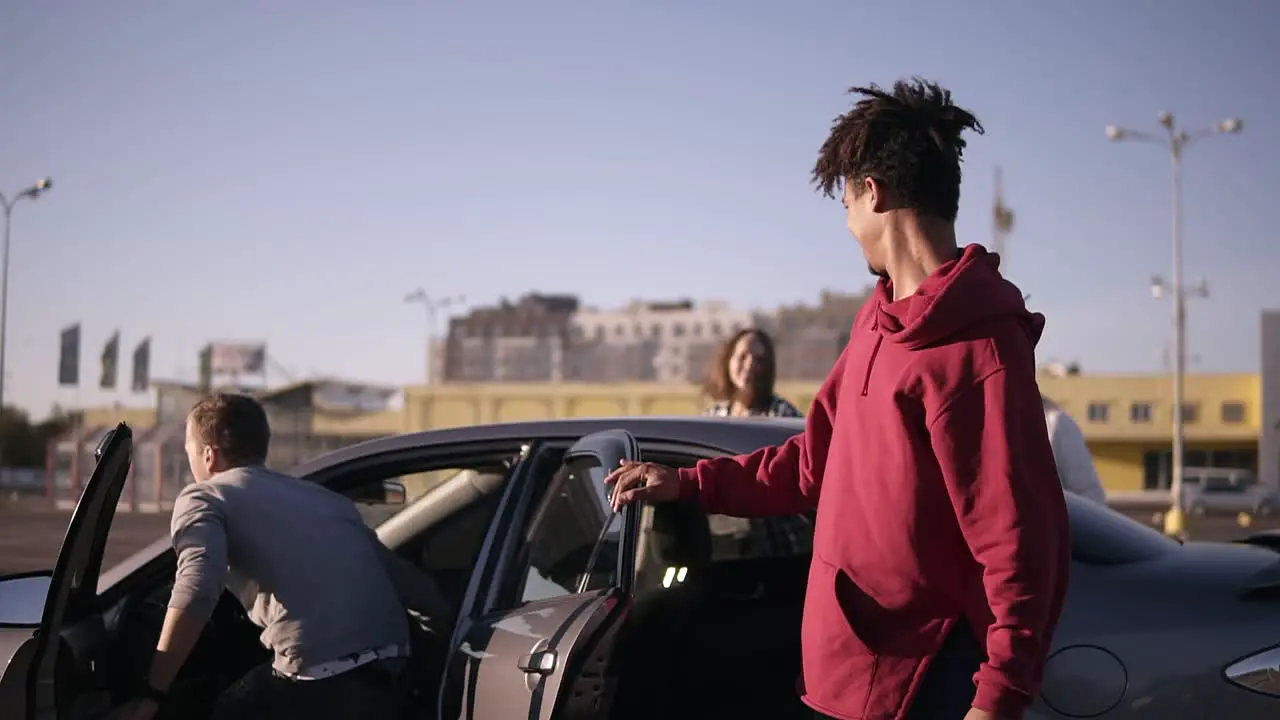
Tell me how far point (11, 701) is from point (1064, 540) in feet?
6.77

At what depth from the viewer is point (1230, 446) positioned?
57.7 metres

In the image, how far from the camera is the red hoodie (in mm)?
1935

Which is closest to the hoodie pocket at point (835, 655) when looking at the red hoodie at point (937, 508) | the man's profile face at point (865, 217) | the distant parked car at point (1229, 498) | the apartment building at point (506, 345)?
the red hoodie at point (937, 508)

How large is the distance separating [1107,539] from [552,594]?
1.32 metres

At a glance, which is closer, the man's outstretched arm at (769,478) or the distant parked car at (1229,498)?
the man's outstretched arm at (769,478)

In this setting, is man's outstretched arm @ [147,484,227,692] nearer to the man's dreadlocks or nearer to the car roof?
the car roof

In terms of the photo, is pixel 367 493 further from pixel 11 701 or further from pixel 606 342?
pixel 606 342

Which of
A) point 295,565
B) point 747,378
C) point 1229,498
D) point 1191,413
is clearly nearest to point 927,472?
point 295,565

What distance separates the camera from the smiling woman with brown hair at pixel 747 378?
5.85 metres

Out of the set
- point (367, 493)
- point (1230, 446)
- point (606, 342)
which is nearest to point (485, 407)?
point (1230, 446)

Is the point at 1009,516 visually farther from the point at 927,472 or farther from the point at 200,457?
the point at 200,457

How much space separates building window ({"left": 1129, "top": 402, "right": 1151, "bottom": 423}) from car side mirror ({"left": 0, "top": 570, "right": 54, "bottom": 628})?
59129 mm

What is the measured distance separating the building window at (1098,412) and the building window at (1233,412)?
181 inches

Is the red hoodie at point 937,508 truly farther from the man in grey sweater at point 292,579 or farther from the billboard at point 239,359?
the billboard at point 239,359
